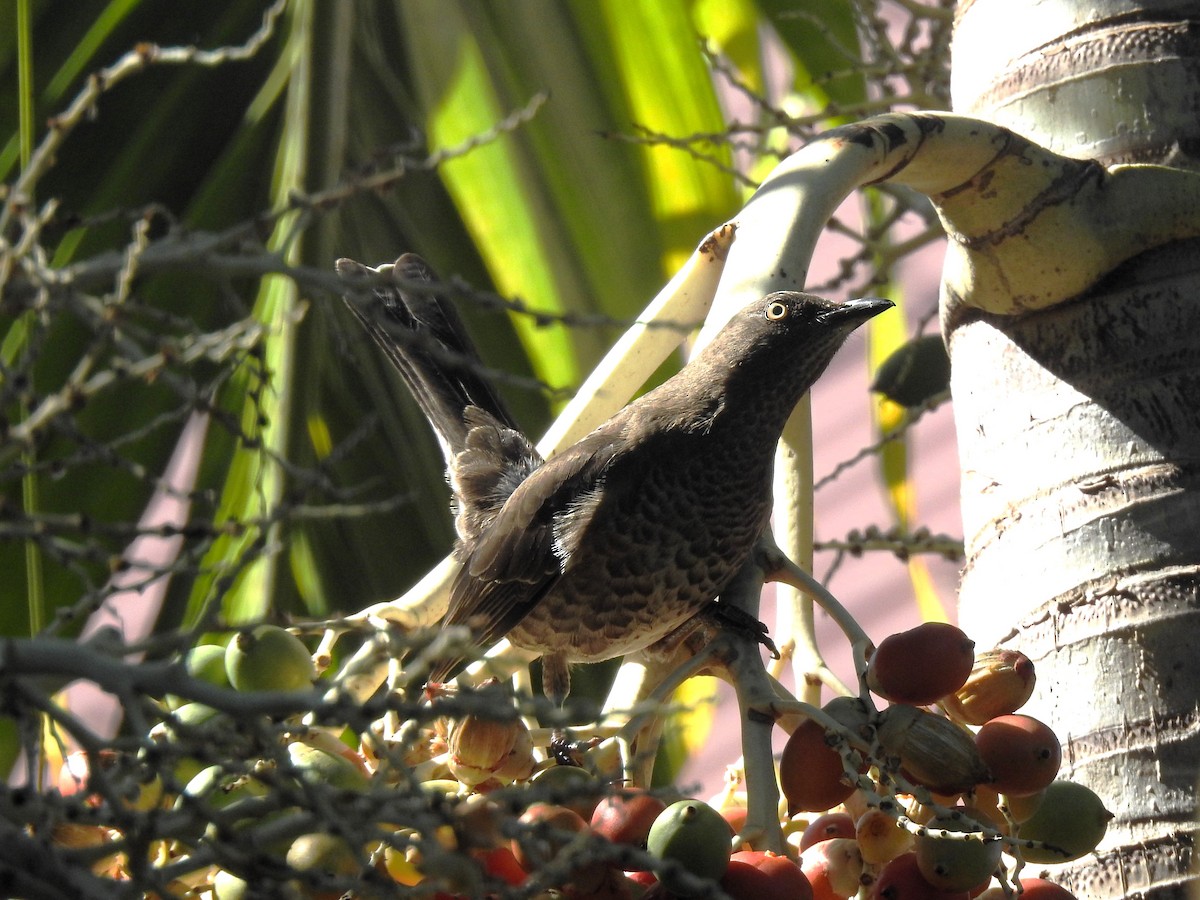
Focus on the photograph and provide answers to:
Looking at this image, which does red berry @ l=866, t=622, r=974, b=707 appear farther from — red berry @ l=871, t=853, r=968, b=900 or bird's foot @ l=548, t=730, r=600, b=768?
bird's foot @ l=548, t=730, r=600, b=768

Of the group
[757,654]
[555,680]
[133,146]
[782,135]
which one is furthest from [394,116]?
[757,654]

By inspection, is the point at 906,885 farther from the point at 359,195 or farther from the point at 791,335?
the point at 359,195

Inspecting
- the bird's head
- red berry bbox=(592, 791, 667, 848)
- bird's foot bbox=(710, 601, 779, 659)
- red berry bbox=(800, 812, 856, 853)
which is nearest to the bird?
the bird's head

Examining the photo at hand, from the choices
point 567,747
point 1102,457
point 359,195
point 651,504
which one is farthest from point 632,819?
point 359,195

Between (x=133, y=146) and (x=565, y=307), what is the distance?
2.27 ft

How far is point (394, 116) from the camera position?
2268 mm

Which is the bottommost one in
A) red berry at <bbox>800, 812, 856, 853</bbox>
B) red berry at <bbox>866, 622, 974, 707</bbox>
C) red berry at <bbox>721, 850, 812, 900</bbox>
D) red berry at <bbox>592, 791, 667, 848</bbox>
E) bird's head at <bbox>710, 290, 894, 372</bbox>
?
red berry at <bbox>800, 812, 856, 853</bbox>

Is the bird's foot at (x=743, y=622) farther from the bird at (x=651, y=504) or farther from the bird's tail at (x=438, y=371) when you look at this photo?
the bird's tail at (x=438, y=371)

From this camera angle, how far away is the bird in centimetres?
186

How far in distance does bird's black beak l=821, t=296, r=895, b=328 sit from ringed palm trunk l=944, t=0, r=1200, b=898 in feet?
0.55

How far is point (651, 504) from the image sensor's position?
195 centimetres

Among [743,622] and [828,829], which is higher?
[743,622]

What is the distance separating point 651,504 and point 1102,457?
67cm

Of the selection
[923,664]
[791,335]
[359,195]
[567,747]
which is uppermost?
[359,195]
